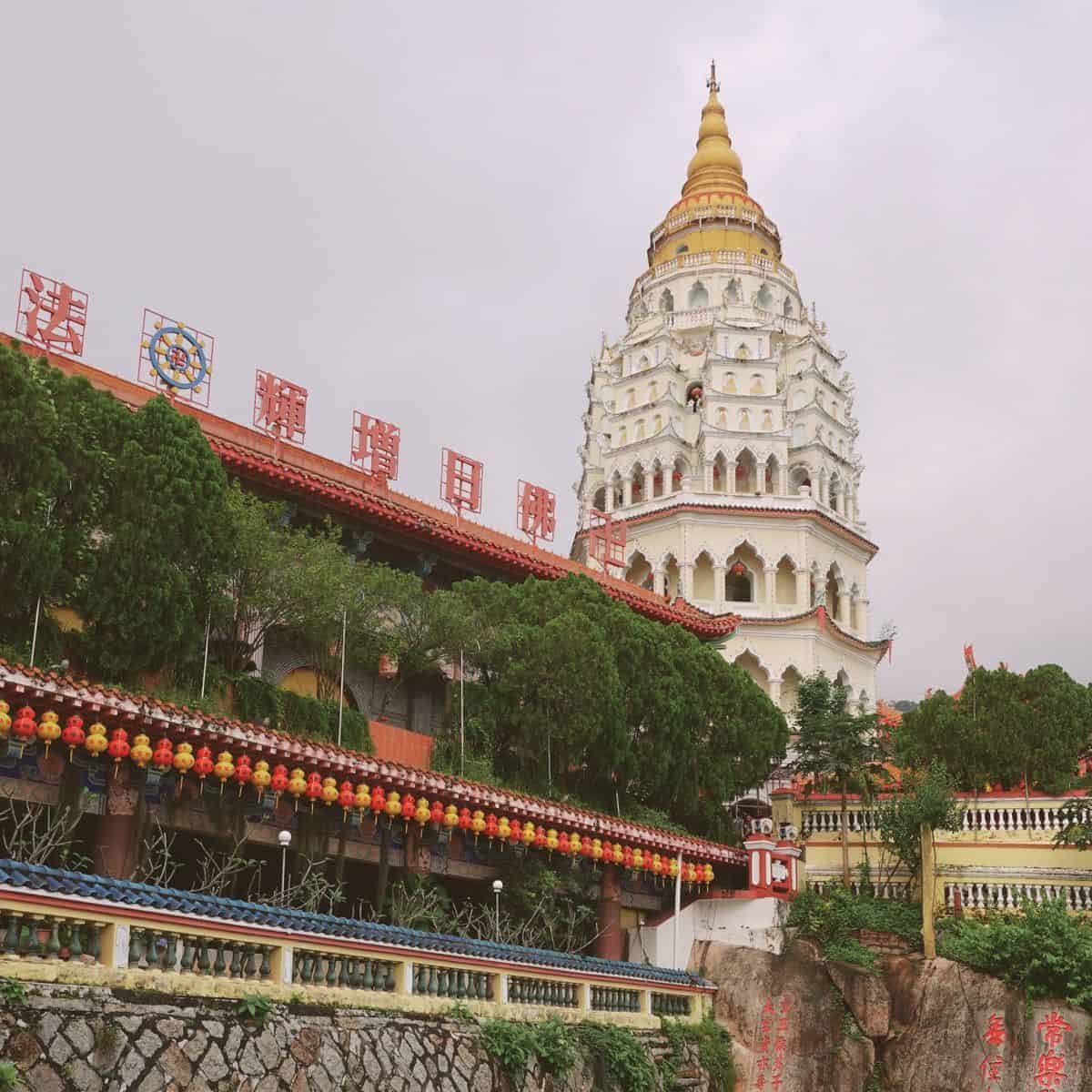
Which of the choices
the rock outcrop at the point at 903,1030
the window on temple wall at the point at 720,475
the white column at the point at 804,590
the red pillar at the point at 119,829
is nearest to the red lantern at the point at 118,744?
the red pillar at the point at 119,829

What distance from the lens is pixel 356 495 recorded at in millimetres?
24500

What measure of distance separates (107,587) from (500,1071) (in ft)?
25.0

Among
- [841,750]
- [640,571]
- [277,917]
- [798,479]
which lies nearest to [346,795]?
[277,917]

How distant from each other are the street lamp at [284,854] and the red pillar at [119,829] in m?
1.81

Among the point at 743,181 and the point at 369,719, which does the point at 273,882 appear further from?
the point at 743,181

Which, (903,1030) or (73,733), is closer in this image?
(73,733)

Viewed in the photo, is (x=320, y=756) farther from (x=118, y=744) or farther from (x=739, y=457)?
(x=739, y=457)

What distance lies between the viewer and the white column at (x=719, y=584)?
42.8 metres

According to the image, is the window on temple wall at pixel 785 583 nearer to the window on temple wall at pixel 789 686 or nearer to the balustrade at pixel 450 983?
the window on temple wall at pixel 789 686

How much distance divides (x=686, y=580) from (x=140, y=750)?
2721 centimetres

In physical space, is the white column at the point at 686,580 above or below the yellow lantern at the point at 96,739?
above

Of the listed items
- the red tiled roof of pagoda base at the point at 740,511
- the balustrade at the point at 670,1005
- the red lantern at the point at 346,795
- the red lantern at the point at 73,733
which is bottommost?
the balustrade at the point at 670,1005

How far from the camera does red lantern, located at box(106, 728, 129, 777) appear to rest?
55.4 feet

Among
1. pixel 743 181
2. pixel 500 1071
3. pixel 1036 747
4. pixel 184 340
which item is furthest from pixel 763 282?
Answer: pixel 500 1071
